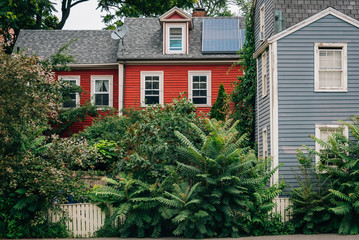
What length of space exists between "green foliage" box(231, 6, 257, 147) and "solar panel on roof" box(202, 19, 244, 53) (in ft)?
10.9

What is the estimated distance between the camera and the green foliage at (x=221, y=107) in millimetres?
24344

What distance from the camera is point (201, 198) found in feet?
52.9

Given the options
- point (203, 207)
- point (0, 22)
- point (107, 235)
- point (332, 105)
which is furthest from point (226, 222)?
point (0, 22)

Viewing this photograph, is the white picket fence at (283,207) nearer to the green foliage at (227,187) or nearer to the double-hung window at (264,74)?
the green foliage at (227,187)

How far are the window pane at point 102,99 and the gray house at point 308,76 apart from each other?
11505 millimetres

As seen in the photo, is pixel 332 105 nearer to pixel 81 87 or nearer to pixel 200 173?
pixel 200 173

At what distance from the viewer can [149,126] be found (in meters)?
17.7

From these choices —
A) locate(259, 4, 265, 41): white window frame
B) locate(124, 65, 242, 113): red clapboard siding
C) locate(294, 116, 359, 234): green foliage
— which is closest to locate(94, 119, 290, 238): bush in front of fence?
locate(294, 116, 359, 234): green foliage

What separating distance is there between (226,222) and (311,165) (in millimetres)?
3764

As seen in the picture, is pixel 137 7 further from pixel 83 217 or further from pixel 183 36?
pixel 83 217

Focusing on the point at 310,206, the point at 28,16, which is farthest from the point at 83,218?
the point at 28,16

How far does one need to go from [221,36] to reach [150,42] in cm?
377

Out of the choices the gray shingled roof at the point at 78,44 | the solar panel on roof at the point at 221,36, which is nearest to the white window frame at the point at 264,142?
the solar panel on roof at the point at 221,36

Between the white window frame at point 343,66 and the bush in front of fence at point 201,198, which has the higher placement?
the white window frame at point 343,66
